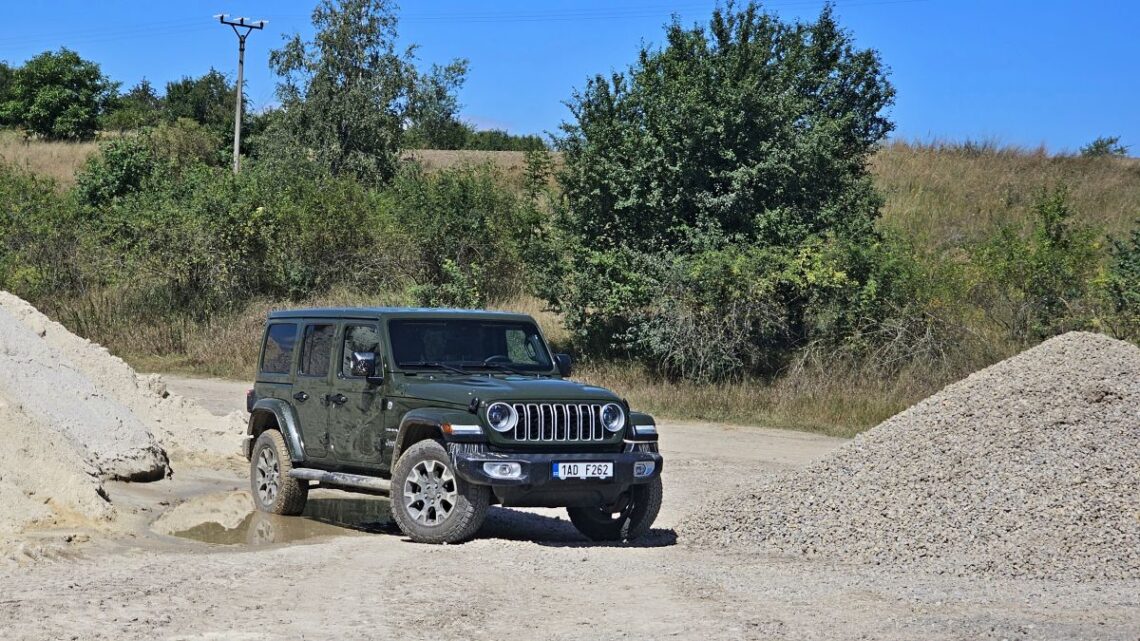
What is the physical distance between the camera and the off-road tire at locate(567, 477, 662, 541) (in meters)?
11.0

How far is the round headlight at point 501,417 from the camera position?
33.4 feet


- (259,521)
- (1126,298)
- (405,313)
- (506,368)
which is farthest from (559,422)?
(1126,298)

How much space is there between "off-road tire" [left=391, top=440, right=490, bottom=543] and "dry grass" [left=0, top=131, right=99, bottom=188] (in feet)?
202

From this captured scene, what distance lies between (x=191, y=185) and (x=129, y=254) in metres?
3.46

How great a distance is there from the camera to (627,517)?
36.8 feet

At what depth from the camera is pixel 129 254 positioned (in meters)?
34.8

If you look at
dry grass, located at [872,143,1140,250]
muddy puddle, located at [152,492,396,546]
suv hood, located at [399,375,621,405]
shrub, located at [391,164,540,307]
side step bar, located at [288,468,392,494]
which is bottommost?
muddy puddle, located at [152,492,396,546]

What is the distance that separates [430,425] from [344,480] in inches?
56.4

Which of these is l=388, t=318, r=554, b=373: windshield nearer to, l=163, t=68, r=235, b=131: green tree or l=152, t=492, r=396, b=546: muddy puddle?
l=152, t=492, r=396, b=546: muddy puddle

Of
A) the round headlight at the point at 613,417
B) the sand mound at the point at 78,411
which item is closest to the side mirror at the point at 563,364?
the round headlight at the point at 613,417

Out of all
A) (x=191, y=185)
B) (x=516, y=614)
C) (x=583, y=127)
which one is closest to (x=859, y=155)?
(x=583, y=127)

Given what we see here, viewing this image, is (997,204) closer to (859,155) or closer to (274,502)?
(859,155)

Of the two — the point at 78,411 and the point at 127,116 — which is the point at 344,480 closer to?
the point at 78,411

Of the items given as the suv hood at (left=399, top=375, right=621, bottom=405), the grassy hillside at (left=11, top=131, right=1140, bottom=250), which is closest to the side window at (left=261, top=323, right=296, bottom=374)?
the suv hood at (left=399, top=375, right=621, bottom=405)
